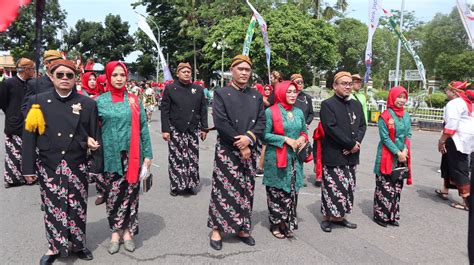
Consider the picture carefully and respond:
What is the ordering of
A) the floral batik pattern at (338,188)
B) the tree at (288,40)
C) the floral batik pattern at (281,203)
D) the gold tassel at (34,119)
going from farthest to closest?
the tree at (288,40) < the floral batik pattern at (338,188) < the floral batik pattern at (281,203) < the gold tassel at (34,119)

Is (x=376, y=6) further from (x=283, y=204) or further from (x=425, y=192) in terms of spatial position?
(x=283, y=204)

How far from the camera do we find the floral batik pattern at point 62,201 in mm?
3273

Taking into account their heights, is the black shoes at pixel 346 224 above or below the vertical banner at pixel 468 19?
below

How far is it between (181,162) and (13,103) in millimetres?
2845

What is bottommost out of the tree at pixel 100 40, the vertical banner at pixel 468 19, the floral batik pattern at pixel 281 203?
the floral batik pattern at pixel 281 203

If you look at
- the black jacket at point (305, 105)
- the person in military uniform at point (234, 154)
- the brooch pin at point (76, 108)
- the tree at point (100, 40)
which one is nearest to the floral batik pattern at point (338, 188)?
the person in military uniform at point (234, 154)

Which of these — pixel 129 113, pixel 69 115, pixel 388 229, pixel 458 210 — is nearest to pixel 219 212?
pixel 129 113

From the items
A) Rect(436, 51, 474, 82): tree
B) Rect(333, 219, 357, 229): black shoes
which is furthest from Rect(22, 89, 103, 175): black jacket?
Rect(436, 51, 474, 82): tree

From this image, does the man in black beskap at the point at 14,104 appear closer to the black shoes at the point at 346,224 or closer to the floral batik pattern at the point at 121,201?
the floral batik pattern at the point at 121,201

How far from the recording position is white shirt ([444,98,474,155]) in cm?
538

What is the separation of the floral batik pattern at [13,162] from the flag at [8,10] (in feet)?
15.0

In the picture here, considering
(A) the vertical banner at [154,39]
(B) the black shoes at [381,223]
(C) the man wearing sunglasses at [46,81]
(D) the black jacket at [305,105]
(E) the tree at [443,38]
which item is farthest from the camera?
(E) the tree at [443,38]

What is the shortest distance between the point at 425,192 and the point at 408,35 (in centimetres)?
4592

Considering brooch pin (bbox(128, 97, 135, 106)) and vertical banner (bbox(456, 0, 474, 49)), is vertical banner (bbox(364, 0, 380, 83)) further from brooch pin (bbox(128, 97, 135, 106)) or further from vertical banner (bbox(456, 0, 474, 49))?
brooch pin (bbox(128, 97, 135, 106))
